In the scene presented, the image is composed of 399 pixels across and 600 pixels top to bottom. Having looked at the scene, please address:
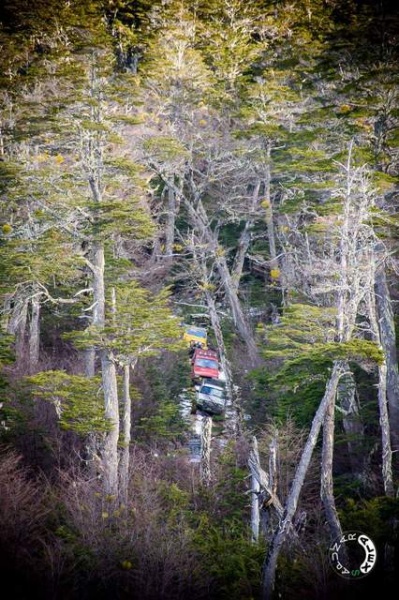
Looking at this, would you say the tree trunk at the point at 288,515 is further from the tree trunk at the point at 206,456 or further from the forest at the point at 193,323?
the tree trunk at the point at 206,456

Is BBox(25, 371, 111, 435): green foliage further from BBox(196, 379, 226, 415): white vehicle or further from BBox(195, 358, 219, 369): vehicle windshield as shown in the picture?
BBox(195, 358, 219, 369): vehicle windshield

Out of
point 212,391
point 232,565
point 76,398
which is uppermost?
point 76,398

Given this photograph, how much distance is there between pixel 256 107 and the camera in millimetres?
22891

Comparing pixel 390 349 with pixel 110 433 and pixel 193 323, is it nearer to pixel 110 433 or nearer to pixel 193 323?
pixel 110 433

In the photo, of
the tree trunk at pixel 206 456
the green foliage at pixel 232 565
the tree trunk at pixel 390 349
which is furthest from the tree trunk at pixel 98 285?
the tree trunk at pixel 390 349

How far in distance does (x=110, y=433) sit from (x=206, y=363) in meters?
10.3

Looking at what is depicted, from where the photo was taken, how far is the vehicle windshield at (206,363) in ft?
82.9

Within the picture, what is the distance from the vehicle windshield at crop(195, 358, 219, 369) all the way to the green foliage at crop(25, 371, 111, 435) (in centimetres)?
963

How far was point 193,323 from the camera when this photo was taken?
98.4ft

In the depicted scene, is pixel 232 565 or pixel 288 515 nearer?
pixel 288 515

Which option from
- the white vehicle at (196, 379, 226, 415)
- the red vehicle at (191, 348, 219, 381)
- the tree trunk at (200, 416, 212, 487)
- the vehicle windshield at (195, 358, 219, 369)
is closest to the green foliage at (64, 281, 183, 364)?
the tree trunk at (200, 416, 212, 487)

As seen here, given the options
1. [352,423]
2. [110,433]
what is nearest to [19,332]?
[110,433]

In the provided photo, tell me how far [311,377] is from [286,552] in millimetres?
4531

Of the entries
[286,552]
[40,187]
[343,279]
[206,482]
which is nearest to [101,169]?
[40,187]
